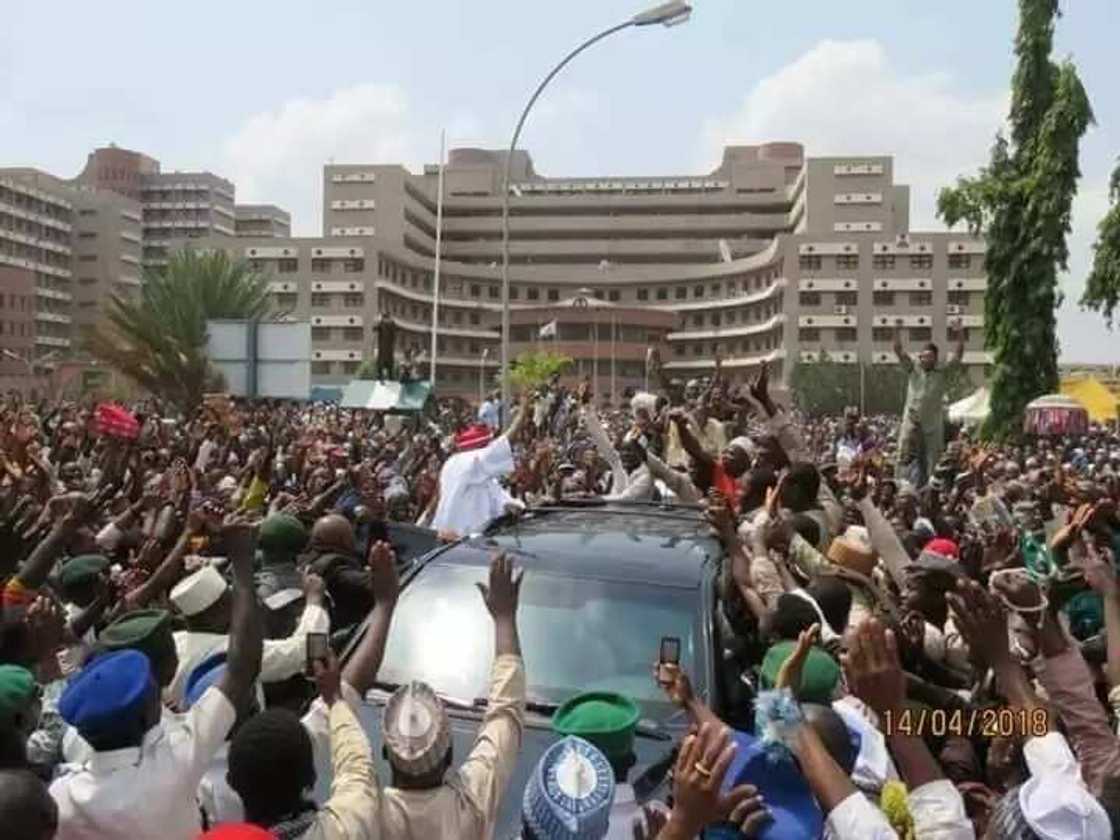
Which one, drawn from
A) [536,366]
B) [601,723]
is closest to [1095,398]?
[601,723]

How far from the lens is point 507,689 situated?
142 inches

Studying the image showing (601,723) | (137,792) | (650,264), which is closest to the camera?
(137,792)

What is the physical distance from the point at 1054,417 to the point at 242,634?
2482 cm

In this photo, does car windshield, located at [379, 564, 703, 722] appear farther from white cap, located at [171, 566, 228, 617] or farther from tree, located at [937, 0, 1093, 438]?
tree, located at [937, 0, 1093, 438]

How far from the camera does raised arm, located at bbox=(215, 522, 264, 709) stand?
3.66 metres

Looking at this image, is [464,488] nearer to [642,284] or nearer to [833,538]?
[833,538]

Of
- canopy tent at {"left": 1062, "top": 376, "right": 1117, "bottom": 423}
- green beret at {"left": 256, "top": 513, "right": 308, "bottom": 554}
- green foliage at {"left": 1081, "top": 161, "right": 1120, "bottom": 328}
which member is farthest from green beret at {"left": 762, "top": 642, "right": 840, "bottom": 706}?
canopy tent at {"left": 1062, "top": 376, "right": 1117, "bottom": 423}

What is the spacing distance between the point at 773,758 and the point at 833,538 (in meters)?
4.47

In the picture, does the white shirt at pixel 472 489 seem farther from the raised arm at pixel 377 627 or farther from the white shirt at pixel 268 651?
the raised arm at pixel 377 627

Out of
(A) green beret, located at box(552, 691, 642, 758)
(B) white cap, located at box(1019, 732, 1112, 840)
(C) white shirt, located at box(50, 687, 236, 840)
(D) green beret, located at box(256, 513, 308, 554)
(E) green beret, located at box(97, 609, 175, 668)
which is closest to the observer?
(B) white cap, located at box(1019, 732, 1112, 840)

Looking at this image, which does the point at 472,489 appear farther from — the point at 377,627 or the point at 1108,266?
the point at 1108,266

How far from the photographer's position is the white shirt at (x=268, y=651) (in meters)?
4.50

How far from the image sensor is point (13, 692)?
3512 mm

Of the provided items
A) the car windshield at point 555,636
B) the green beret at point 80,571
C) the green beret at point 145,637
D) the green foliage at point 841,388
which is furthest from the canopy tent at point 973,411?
the green foliage at point 841,388
